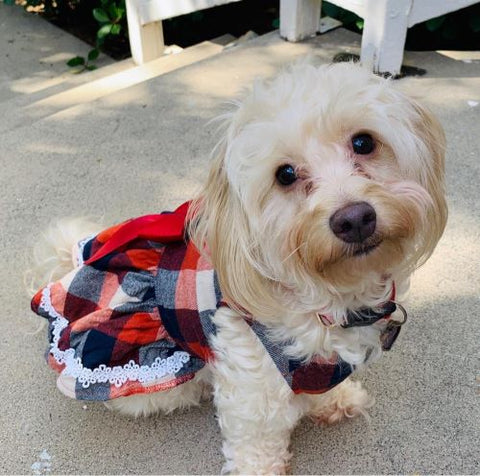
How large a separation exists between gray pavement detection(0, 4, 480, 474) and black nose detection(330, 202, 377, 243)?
811 millimetres

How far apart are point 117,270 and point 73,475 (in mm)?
603

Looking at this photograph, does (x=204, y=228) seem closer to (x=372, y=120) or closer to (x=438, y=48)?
(x=372, y=120)

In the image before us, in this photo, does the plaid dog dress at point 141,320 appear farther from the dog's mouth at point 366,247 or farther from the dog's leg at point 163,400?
the dog's mouth at point 366,247

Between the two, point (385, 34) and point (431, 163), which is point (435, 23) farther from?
point (431, 163)

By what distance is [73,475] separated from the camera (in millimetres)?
1738

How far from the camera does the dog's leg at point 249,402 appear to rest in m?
1.55

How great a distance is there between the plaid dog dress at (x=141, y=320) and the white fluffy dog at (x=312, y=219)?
0.04 m

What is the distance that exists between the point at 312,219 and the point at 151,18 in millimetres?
3217

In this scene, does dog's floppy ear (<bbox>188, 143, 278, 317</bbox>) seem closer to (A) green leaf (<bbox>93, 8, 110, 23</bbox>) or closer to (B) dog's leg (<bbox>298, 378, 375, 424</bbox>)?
(B) dog's leg (<bbox>298, 378, 375, 424</bbox>)

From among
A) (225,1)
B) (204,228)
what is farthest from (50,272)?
(225,1)

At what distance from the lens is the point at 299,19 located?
3676 mm

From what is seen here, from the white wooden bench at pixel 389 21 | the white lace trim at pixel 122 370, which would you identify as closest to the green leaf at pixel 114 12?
the white wooden bench at pixel 389 21

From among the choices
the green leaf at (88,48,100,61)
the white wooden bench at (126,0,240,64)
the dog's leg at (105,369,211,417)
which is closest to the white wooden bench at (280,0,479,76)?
the white wooden bench at (126,0,240,64)

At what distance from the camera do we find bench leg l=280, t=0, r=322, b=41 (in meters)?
3.62
